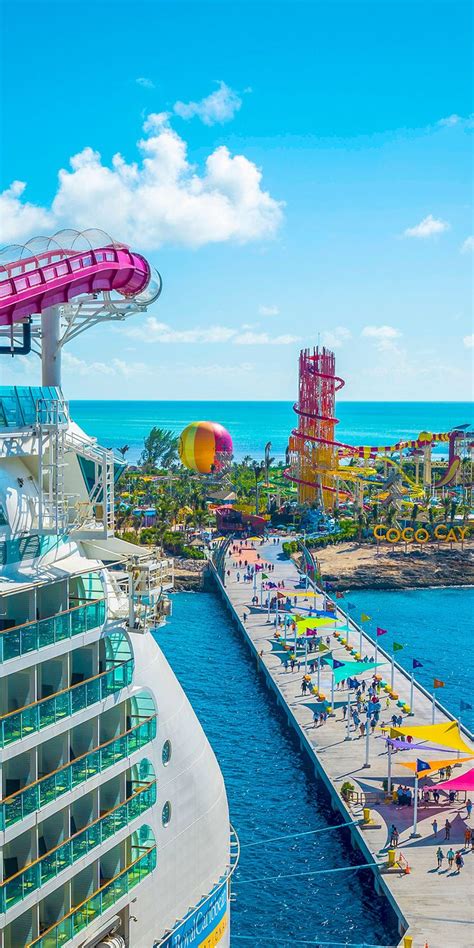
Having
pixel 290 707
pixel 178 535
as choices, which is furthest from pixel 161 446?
pixel 290 707

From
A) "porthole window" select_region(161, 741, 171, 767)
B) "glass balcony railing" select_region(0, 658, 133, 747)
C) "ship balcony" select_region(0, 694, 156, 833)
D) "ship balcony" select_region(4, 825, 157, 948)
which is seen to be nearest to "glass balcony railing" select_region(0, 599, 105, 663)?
"glass balcony railing" select_region(0, 658, 133, 747)

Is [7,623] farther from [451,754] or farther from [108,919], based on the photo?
[451,754]

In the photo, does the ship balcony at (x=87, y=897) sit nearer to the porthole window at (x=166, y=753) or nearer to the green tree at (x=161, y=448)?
the porthole window at (x=166, y=753)

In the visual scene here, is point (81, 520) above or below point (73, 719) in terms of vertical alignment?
above

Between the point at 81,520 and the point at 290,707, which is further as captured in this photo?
the point at 290,707

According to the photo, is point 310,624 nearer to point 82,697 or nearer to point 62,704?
point 82,697

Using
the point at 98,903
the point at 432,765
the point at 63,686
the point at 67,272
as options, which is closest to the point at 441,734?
the point at 432,765

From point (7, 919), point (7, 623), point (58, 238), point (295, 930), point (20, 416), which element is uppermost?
point (58, 238)
